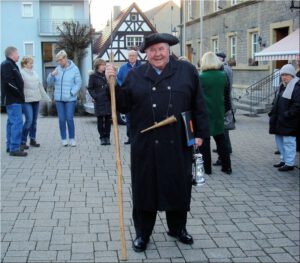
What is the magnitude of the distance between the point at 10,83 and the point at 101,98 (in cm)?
226

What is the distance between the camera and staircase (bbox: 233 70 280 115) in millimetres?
18188

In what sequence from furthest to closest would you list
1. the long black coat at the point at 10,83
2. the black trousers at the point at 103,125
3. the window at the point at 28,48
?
the window at the point at 28,48 < the black trousers at the point at 103,125 < the long black coat at the point at 10,83

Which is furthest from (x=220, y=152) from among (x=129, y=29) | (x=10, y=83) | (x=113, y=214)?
(x=129, y=29)

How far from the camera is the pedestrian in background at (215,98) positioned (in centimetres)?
718

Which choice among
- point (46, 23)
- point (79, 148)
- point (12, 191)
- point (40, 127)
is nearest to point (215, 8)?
point (46, 23)

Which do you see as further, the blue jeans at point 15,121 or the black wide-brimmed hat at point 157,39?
the blue jeans at point 15,121

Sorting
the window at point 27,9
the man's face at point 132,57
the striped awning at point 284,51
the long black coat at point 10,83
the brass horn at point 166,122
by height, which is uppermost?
the window at point 27,9

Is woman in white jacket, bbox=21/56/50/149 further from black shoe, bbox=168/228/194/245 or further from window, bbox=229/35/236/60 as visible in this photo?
window, bbox=229/35/236/60

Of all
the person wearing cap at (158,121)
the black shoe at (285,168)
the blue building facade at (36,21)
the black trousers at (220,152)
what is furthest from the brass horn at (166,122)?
the blue building facade at (36,21)

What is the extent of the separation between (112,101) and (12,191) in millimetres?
2811

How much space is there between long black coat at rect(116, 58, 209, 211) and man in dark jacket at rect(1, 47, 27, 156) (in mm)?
4524

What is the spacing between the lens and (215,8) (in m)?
31.0

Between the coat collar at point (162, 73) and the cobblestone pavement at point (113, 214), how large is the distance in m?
1.58

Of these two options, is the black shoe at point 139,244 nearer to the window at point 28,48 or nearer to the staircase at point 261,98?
the staircase at point 261,98
